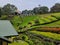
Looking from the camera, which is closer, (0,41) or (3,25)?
(0,41)

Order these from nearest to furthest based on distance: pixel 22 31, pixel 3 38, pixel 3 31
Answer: pixel 3 38 → pixel 3 31 → pixel 22 31

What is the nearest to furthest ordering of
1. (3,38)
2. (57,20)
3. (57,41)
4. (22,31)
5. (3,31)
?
(3,38) → (3,31) → (57,41) → (22,31) → (57,20)

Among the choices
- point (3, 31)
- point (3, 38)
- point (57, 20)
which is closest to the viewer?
point (3, 38)

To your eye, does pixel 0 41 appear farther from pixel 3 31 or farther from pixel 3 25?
pixel 3 25

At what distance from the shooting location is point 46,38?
3180cm

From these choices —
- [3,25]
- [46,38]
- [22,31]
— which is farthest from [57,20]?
[3,25]

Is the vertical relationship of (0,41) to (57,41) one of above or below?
above

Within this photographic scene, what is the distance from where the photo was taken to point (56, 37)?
101 ft

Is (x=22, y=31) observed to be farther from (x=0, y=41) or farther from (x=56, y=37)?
(x=0, y=41)

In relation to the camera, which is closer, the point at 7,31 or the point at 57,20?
the point at 7,31

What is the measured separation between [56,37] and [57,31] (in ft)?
12.1

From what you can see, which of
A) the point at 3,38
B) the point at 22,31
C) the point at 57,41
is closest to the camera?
the point at 3,38

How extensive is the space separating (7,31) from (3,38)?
184cm

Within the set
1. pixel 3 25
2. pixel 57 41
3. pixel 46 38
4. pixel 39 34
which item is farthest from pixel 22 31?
pixel 3 25
